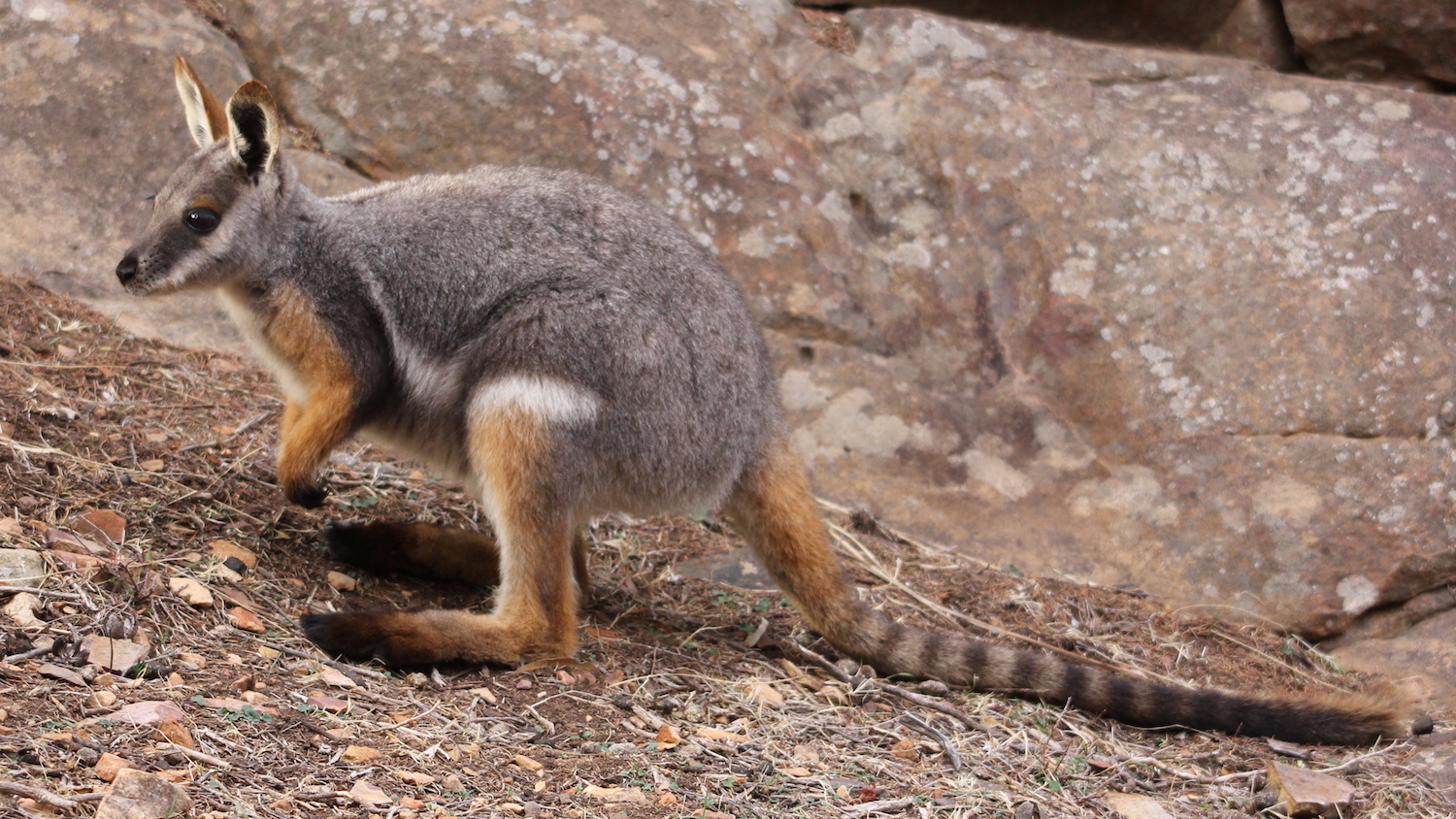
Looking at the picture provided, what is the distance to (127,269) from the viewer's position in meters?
4.32

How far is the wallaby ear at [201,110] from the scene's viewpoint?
4.45 metres

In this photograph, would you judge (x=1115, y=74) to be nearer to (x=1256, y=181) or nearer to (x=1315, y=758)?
(x=1256, y=181)

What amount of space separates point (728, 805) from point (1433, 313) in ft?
17.0

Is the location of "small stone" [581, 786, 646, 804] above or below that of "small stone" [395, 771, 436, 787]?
below

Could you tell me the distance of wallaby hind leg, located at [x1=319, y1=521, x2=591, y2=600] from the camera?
4.70 metres

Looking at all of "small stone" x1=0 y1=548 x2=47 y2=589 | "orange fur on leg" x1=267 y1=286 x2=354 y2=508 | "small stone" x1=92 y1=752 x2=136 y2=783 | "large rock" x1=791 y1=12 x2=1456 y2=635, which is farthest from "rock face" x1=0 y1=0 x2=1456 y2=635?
"small stone" x1=92 y1=752 x2=136 y2=783

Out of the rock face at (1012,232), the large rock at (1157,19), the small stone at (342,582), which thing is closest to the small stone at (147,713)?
the small stone at (342,582)

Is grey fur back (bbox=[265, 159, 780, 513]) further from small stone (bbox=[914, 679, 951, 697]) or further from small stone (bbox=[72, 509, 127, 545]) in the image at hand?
small stone (bbox=[914, 679, 951, 697])

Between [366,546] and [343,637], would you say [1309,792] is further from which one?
[366,546]

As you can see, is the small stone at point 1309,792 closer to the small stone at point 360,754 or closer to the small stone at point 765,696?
the small stone at point 765,696

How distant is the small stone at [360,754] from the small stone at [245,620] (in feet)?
2.76

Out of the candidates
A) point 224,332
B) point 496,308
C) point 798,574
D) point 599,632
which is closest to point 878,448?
point 798,574

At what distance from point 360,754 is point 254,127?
249 cm

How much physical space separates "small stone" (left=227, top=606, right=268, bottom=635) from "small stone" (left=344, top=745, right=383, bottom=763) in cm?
84
